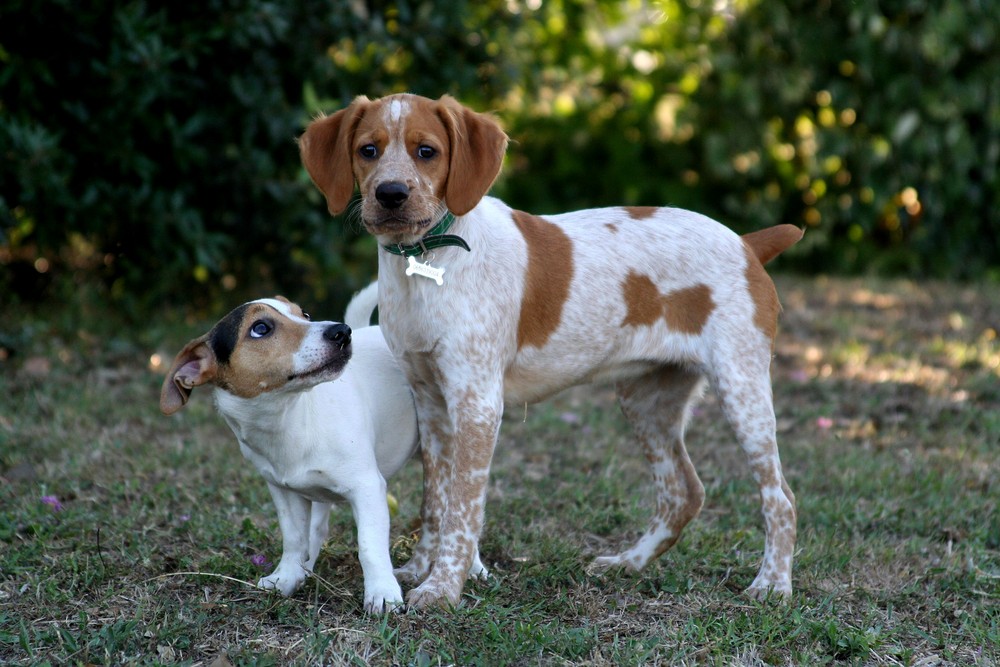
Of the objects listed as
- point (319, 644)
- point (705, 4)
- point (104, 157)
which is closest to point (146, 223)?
point (104, 157)

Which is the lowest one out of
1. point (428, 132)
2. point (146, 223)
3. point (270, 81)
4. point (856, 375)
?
point (856, 375)

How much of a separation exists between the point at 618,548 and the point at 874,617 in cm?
105

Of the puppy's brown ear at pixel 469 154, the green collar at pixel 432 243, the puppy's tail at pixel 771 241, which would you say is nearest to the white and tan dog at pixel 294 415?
the green collar at pixel 432 243

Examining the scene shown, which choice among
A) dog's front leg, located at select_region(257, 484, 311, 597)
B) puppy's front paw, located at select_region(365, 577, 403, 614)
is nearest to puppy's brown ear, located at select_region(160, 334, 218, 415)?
dog's front leg, located at select_region(257, 484, 311, 597)

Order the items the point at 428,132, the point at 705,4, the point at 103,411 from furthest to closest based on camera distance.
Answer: the point at 705,4 < the point at 103,411 < the point at 428,132

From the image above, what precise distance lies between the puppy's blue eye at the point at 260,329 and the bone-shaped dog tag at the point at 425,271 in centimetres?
48

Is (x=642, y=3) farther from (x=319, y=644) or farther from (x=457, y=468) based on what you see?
(x=319, y=644)

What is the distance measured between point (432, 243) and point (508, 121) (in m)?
5.73

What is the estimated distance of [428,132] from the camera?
376cm

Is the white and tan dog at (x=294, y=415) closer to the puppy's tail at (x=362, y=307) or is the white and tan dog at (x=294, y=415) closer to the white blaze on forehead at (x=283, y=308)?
the white blaze on forehead at (x=283, y=308)

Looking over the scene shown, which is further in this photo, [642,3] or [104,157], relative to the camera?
[642,3]

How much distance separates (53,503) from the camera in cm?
451

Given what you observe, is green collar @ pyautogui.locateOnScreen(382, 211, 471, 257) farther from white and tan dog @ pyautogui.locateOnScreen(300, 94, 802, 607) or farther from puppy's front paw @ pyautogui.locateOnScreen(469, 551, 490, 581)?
puppy's front paw @ pyautogui.locateOnScreen(469, 551, 490, 581)

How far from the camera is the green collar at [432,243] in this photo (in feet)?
12.4
